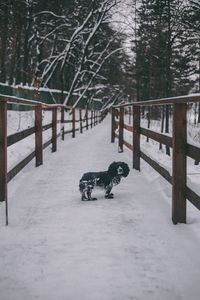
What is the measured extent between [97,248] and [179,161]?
1.13 meters

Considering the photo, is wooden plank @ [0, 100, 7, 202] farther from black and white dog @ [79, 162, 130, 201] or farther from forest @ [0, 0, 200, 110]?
forest @ [0, 0, 200, 110]

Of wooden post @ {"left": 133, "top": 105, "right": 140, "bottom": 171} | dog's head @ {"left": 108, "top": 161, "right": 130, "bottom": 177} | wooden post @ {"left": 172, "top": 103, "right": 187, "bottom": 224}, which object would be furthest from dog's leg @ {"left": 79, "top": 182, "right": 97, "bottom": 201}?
wooden post @ {"left": 133, "top": 105, "right": 140, "bottom": 171}

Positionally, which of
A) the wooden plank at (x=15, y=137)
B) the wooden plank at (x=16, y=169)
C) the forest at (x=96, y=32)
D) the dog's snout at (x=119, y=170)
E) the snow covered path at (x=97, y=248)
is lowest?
the snow covered path at (x=97, y=248)

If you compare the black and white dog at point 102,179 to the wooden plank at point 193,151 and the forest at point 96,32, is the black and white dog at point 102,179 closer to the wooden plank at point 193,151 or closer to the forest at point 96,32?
the wooden plank at point 193,151

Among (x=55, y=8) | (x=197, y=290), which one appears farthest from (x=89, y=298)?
(x=55, y=8)

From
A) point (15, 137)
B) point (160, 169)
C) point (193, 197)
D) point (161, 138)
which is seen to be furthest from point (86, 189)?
point (193, 197)

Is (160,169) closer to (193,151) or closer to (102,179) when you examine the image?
(102,179)

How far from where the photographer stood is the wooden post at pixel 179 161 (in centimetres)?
382

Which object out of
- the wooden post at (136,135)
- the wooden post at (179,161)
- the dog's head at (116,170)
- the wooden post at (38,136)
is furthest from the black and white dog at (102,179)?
the wooden post at (38,136)

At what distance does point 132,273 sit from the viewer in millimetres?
2822

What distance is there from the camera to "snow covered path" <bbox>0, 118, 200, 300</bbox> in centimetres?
260

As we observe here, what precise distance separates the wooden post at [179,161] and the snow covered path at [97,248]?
15cm

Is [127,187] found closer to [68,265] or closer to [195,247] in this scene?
[195,247]

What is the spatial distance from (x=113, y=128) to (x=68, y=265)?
426 inches
